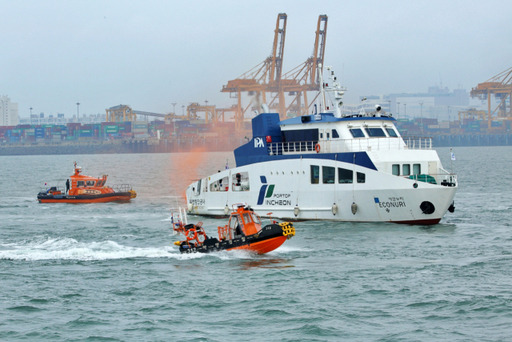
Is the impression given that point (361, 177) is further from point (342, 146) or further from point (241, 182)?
point (241, 182)

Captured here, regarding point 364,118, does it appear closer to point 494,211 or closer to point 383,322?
point 494,211

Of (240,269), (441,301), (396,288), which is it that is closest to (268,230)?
(240,269)

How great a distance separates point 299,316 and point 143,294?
577 centimetres

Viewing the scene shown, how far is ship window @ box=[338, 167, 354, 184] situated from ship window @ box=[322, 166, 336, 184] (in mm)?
431

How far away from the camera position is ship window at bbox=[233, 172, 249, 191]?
138 feet

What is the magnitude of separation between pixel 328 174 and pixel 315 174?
30.8 inches

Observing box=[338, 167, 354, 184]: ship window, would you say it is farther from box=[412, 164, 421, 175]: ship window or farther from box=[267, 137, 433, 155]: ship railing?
box=[412, 164, 421, 175]: ship window

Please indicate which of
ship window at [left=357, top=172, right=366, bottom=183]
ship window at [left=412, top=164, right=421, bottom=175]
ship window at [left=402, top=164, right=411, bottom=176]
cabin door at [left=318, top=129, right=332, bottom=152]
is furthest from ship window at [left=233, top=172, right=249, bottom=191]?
ship window at [left=412, top=164, right=421, bottom=175]

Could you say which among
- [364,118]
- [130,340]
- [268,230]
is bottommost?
[130,340]

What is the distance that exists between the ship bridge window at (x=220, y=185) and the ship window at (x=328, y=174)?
7469 millimetres

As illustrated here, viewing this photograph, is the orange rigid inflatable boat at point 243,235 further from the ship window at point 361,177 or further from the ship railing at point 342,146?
the ship railing at point 342,146

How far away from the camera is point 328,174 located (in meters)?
37.9

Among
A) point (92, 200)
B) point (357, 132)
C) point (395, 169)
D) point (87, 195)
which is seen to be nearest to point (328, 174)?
point (357, 132)

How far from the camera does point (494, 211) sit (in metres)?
44.4
